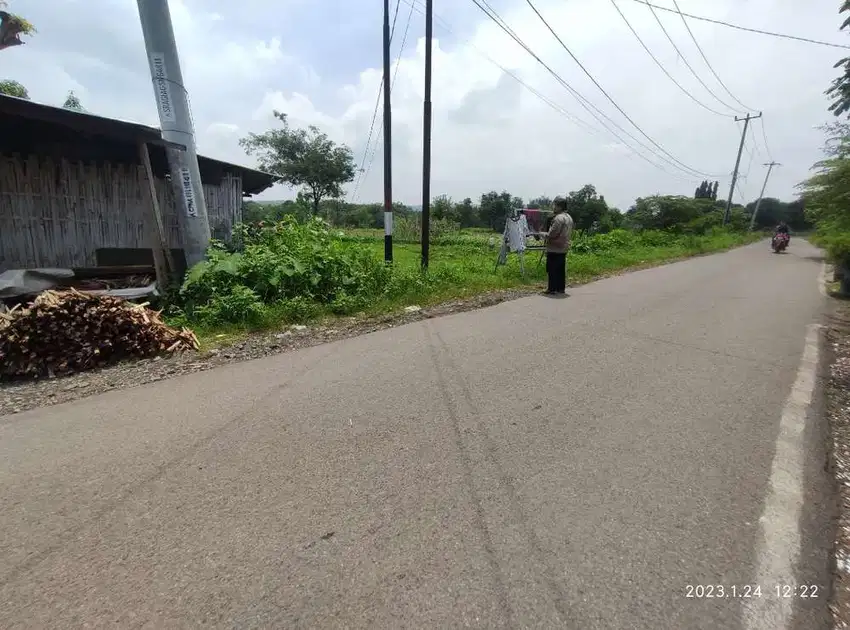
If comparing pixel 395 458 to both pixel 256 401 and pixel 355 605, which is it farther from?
pixel 256 401

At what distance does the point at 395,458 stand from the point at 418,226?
29705mm

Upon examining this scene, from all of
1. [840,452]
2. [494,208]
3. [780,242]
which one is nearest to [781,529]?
[840,452]

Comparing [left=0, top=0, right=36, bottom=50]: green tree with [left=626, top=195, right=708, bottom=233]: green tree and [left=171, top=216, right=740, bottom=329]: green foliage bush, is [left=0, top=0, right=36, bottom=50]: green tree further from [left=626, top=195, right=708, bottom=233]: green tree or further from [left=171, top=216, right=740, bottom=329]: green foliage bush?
[left=626, top=195, right=708, bottom=233]: green tree

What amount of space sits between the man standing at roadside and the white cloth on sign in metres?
1.38

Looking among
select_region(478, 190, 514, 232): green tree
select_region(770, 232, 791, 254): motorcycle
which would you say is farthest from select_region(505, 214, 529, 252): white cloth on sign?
select_region(478, 190, 514, 232): green tree

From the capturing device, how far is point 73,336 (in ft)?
15.3

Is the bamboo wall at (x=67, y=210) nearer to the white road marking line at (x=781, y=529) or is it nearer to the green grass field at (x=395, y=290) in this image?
the green grass field at (x=395, y=290)

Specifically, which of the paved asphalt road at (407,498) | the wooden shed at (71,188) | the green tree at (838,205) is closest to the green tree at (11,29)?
the wooden shed at (71,188)

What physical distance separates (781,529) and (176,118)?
8.39 metres

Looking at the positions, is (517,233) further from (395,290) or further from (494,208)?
(494,208)

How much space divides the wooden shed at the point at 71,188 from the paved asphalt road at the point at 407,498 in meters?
4.03

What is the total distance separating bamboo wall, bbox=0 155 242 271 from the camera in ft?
20.6

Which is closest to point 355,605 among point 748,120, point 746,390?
point 746,390

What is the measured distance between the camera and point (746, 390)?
405 cm
